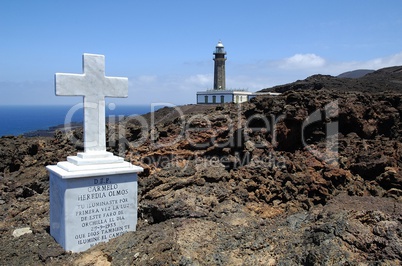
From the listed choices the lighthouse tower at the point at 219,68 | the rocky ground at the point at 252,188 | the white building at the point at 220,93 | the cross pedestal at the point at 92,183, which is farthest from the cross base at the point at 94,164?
the lighthouse tower at the point at 219,68

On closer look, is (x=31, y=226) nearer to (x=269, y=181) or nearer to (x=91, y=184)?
(x=91, y=184)

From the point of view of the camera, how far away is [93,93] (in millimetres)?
6742

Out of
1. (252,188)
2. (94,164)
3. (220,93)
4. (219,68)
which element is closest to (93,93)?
(94,164)

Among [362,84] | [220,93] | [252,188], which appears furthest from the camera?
[220,93]

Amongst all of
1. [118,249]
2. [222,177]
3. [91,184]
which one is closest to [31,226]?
[91,184]

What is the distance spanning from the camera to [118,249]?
225 inches

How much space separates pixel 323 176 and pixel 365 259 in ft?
8.79

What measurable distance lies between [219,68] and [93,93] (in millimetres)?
51517

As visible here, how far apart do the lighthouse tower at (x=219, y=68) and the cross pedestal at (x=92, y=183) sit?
166ft

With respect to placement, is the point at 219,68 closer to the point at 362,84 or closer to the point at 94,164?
the point at 362,84

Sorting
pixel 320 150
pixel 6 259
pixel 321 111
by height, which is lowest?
pixel 6 259

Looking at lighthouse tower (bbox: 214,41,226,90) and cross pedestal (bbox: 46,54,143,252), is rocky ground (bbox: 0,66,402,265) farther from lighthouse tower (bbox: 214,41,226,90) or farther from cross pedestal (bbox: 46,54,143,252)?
lighthouse tower (bbox: 214,41,226,90)

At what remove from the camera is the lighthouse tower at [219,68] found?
5719cm

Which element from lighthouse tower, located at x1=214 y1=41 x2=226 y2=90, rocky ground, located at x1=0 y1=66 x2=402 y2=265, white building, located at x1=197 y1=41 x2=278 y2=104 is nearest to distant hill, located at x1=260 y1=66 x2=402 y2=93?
white building, located at x1=197 y1=41 x2=278 y2=104
